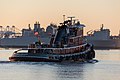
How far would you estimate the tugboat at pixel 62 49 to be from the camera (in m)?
114

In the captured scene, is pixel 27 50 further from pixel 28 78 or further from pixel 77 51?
pixel 28 78

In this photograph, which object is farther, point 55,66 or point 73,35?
point 73,35

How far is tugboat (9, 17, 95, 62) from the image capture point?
11388 centimetres

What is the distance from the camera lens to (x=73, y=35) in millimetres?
124375

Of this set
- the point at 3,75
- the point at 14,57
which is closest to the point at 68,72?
the point at 3,75

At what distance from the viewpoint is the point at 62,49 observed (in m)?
119

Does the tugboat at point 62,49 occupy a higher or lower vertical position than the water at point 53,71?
higher

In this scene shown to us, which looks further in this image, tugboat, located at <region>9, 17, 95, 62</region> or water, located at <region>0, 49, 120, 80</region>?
tugboat, located at <region>9, 17, 95, 62</region>

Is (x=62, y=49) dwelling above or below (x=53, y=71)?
above

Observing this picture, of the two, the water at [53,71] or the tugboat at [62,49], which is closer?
the water at [53,71]

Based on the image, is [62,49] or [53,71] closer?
[53,71]

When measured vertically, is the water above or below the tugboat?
below

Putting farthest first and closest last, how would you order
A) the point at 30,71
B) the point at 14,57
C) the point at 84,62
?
the point at 84,62 < the point at 14,57 < the point at 30,71

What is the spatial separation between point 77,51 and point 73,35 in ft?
9.19
